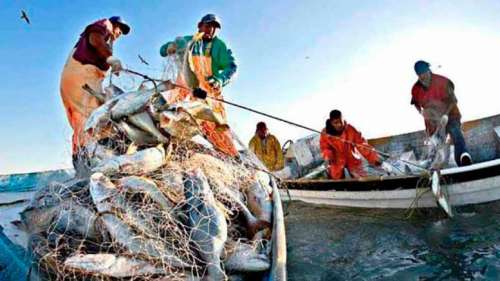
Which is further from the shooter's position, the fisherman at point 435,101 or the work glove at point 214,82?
the fisherman at point 435,101

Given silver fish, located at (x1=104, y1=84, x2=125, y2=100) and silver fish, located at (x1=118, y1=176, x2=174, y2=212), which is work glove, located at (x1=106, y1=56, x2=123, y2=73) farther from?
silver fish, located at (x1=118, y1=176, x2=174, y2=212)

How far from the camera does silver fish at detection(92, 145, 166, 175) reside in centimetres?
309

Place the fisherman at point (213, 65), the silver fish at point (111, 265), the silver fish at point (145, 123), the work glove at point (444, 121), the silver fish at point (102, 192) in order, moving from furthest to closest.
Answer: the work glove at point (444, 121), the fisherman at point (213, 65), the silver fish at point (145, 123), the silver fish at point (102, 192), the silver fish at point (111, 265)

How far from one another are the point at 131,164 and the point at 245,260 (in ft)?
3.96

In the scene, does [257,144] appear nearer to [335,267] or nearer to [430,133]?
[430,133]

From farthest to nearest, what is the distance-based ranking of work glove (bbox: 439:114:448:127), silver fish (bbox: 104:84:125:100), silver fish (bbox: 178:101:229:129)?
work glove (bbox: 439:114:448:127), silver fish (bbox: 104:84:125:100), silver fish (bbox: 178:101:229:129)

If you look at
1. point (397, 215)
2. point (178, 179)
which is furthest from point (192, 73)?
point (397, 215)

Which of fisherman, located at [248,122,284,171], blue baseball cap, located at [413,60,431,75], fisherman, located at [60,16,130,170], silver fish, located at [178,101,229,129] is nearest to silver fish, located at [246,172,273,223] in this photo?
silver fish, located at [178,101,229,129]

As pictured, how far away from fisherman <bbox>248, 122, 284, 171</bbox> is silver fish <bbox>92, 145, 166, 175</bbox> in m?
7.53

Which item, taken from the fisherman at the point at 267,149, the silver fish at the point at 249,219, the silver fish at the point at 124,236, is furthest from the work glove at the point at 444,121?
the silver fish at the point at 124,236

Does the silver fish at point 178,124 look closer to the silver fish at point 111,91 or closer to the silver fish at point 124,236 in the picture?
the silver fish at point 111,91

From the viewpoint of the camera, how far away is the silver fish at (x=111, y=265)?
7.52 ft

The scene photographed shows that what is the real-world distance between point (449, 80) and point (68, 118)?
283 inches

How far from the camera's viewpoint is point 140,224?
2.68 meters
